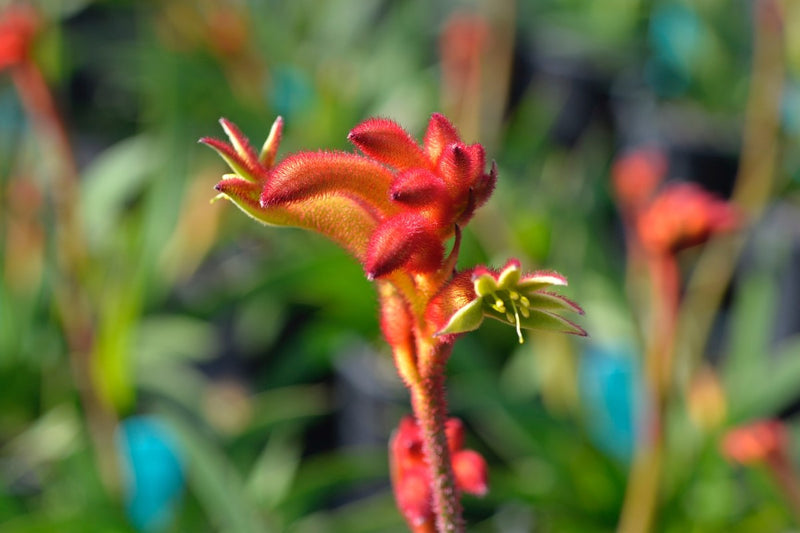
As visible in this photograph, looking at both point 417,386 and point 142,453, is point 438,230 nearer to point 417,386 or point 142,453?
point 417,386

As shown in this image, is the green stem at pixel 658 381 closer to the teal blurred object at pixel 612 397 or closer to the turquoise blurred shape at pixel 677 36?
the teal blurred object at pixel 612 397

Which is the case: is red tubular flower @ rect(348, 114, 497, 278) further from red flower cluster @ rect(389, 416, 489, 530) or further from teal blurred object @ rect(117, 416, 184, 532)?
teal blurred object @ rect(117, 416, 184, 532)

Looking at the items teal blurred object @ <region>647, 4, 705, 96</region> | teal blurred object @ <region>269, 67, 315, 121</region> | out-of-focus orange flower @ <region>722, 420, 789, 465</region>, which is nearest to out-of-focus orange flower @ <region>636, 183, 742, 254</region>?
out-of-focus orange flower @ <region>722, 420, 789, 465</region>

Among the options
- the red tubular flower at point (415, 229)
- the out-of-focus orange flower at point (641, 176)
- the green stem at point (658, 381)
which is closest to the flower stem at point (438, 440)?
the red tubular flower at point (415, 229)

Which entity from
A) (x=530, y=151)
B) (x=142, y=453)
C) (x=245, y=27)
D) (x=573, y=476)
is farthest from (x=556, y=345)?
(x=245, y=27)

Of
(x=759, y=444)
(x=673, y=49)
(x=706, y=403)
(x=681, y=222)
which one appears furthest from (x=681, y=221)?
(x=673, y=49)

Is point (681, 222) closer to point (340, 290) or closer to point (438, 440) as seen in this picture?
point (438, 440)
